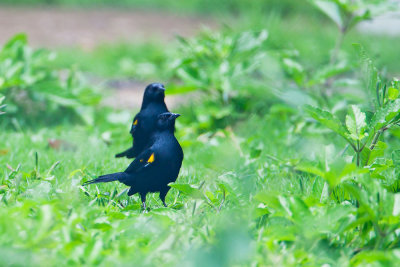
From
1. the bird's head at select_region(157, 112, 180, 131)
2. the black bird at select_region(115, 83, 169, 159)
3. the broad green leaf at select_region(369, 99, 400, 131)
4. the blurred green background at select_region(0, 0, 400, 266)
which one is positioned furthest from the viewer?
the black bird at select_region(115, 83, 169, 159)

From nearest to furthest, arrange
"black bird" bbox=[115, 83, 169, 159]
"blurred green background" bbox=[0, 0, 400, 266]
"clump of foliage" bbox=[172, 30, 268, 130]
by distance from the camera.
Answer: "blurred green background" bbox=[0, 0, 400, 266]
"black bird" bbox=[115, 83, 169, 159]
"clump of foliage" bbox=[172, 30, 268, 130]

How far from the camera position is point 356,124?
8.01ft

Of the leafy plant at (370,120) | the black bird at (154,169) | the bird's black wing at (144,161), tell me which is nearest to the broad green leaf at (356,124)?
the leafy plant at (370,120)

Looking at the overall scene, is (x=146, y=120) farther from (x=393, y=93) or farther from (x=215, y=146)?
(x=393, y=93)

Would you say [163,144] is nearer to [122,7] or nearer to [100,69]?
[100,69]

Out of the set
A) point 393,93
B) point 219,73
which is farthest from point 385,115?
point 219,73

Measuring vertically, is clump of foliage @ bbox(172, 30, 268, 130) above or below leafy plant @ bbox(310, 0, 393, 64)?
below

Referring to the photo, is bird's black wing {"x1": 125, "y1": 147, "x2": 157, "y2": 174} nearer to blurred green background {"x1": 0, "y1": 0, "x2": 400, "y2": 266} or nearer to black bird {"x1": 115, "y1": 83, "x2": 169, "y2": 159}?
blurred green background {"x1": 0, "y1": 0, "x2": 400, "y2": 266}

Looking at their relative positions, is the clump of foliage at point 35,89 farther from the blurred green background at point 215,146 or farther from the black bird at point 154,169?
the black bird at point 154,169

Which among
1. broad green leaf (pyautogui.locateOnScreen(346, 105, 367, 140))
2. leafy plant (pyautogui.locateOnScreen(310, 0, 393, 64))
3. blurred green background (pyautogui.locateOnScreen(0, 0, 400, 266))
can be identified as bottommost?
blurred green background (pyautogui.locateOnScreen(0, 0, 400, 266))

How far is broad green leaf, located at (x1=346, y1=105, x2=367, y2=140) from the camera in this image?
2.41 metres

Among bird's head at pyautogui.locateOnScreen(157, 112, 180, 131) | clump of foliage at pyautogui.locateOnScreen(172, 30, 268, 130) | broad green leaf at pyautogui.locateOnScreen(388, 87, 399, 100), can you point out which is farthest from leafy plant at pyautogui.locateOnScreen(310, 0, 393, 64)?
bird's head at pyautogui.locateOnScreen(157, 112, 180, 131)

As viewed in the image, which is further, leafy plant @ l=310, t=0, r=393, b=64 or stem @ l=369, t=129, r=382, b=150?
leafy plant @ l=310, t=0, r=393, b=64

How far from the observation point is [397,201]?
210 centimetres
